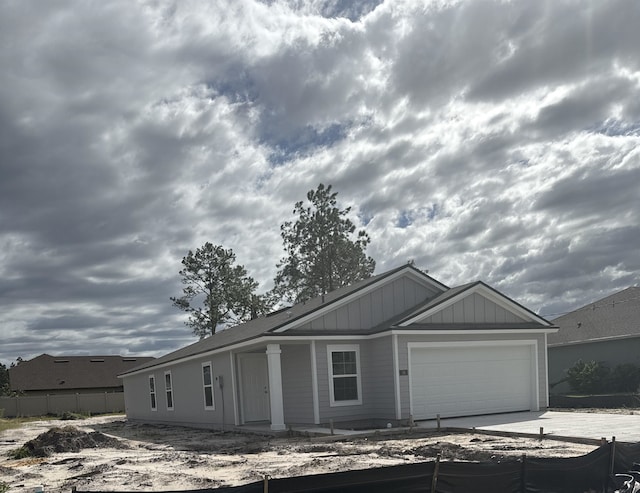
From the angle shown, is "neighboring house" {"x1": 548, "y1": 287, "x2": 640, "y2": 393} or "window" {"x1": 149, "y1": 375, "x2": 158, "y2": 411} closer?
"neighboring house" {"x1": 548, "y1": 287, "x2": 640, "y2": 393}

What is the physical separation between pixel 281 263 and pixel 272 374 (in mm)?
27748

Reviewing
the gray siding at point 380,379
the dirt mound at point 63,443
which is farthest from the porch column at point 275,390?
the dirt mound at point 63,443

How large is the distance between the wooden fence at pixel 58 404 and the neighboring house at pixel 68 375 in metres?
2.91

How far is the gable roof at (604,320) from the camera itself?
97.4 feet

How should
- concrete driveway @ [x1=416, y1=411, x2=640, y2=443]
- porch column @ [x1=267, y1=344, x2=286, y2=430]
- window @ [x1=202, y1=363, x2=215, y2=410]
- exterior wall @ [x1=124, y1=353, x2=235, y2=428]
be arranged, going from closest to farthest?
1. concrete driveway @ [x1=416, y1=411, x2=640, y2=443]
2. porch column @ [x1=267, y1=344, x2=286, y2=430]
3. exterior wall @ [x1=124, y1=353, x2=235, y2=428]
4. window @ [x1=202, y1=363, x2=215, y2=410]

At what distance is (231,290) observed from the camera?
174 ft

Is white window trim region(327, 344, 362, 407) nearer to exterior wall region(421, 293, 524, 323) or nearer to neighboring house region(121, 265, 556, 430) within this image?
neighboring house region(121, 265, 556, 430)

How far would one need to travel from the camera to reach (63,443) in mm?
18391

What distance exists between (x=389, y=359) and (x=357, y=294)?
2.36 metres

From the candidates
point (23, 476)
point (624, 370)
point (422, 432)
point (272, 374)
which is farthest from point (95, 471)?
point (624, 370)

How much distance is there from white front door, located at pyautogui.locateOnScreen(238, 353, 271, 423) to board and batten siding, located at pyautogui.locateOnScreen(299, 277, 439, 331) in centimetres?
353

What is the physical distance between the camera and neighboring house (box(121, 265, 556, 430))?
1916cm

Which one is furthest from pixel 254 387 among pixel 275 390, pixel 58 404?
pixel 58 404

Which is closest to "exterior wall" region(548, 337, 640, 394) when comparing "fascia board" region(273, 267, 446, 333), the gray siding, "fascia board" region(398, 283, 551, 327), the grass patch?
"fascia board" region(398, 283, 551, 327)
